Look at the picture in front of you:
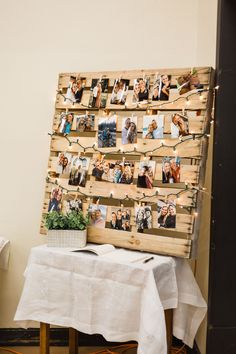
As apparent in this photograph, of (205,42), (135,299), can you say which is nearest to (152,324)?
(135,299)

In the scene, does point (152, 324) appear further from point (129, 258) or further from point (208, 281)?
point (208, 281)

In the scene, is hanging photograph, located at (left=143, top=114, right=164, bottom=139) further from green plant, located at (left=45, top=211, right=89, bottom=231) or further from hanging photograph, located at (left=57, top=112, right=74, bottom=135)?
green plant, located at (left=45, top=211, right=89, bottom=231)

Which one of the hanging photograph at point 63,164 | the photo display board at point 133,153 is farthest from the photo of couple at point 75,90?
the hanging photograph at point 63,164

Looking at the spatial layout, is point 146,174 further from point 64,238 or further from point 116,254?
point 64,238

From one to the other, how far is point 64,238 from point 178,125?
0.92 metres

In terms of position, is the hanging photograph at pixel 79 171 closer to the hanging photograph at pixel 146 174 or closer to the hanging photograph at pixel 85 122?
the hanging photograph at pixel 85 122

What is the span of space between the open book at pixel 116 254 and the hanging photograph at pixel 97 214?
0.58ft

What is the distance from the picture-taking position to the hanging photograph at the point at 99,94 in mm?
2490

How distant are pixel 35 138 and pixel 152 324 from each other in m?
1.56

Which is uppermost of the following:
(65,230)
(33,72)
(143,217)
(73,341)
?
(33,72)

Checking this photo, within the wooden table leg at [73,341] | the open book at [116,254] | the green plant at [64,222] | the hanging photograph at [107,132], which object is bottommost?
the wooden table leg at [73,341]

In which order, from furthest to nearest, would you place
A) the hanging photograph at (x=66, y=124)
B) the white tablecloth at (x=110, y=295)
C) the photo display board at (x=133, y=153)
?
the hanging photograph at (x=66, y=124) < the photo display board at (x=133, y=153) < the white tablecloth at (x=110, y=295)

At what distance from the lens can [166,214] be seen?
7.24 ft

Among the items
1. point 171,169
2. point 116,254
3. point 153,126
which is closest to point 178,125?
point 153,126
